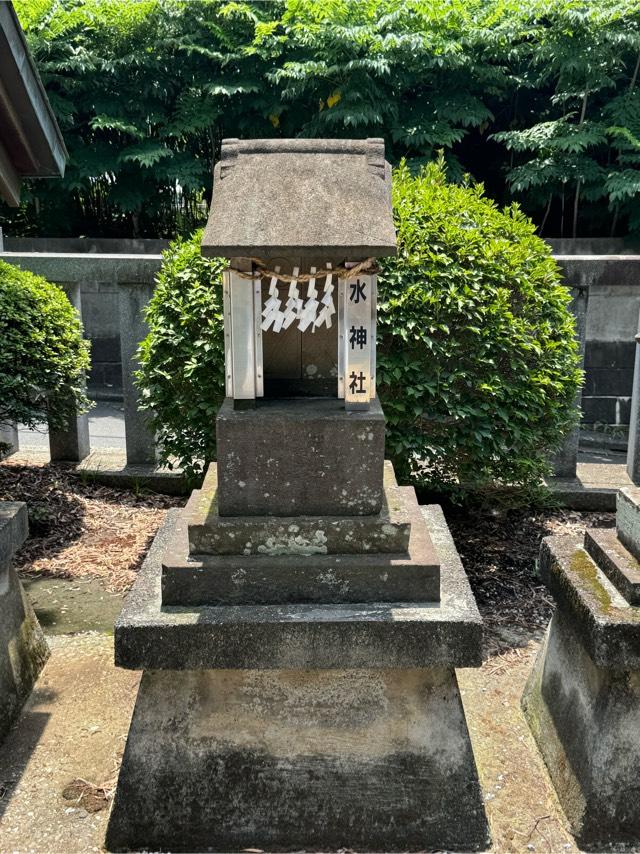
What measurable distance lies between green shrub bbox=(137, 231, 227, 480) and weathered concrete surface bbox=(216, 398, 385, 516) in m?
1.97

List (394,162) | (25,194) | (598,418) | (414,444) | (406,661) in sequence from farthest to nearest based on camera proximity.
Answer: (25,194) < (394,162) < (598,418) < (414,444) < (406,661)

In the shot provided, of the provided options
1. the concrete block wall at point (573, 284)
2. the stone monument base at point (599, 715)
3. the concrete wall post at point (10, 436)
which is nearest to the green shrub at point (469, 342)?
the concrete block wall at point (573, 284)

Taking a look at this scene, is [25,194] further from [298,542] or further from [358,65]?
[298,542]

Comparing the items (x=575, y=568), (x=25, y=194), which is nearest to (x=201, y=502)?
(x=575, y=568)

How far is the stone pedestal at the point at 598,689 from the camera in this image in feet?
9.82

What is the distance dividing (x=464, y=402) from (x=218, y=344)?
160 cm

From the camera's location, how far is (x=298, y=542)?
3.11 meters

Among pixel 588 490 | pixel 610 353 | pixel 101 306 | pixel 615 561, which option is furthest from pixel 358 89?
pixel 615 561

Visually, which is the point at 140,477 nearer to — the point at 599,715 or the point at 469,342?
the point at 469,342

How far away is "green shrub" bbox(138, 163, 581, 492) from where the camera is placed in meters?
4.92

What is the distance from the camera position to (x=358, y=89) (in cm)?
1133

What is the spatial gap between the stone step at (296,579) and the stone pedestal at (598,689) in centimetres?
66

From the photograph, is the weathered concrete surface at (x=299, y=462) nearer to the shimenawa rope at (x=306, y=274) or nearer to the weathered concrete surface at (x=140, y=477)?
the shimenawa rope at (x=306, y=274)

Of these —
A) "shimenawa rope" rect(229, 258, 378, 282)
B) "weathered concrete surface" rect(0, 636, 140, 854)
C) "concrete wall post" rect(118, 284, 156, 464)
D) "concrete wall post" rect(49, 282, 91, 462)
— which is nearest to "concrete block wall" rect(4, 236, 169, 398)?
"concrete wall post" rect(49, 282, 91, 462)
